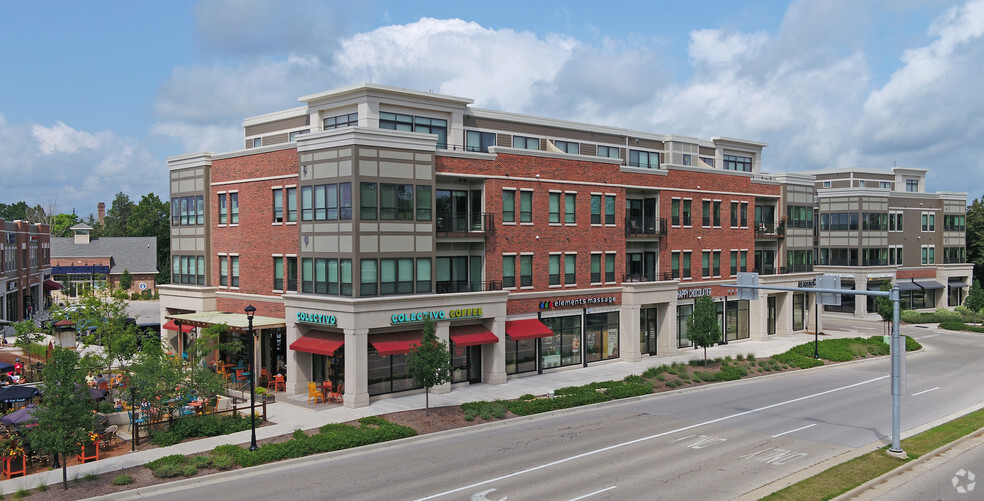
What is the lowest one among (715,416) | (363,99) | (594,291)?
(715,416)

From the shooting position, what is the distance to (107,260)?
9212 cm

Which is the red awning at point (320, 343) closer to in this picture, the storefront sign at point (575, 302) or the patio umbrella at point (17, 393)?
the patio umbrella at point (17, 393)

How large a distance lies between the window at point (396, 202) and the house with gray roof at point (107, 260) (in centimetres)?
6894

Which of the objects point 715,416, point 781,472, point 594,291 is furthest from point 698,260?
point 781,472

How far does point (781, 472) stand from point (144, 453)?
67.6 ft

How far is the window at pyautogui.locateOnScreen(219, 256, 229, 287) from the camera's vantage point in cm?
4094

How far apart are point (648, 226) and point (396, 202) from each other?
20.3 metres

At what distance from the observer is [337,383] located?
3403 centimetres

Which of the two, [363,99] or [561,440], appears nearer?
[561,440]

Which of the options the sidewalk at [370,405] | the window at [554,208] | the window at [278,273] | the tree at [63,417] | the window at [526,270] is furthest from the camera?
the window at [554,208]

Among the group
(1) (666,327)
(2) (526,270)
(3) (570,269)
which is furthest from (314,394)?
(1) (666,327)

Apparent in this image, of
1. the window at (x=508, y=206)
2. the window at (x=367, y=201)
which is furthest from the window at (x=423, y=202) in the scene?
the window at (x=508, y=206)

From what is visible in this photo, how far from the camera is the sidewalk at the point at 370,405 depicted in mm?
22822

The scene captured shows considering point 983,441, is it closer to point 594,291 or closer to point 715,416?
point 715,416
